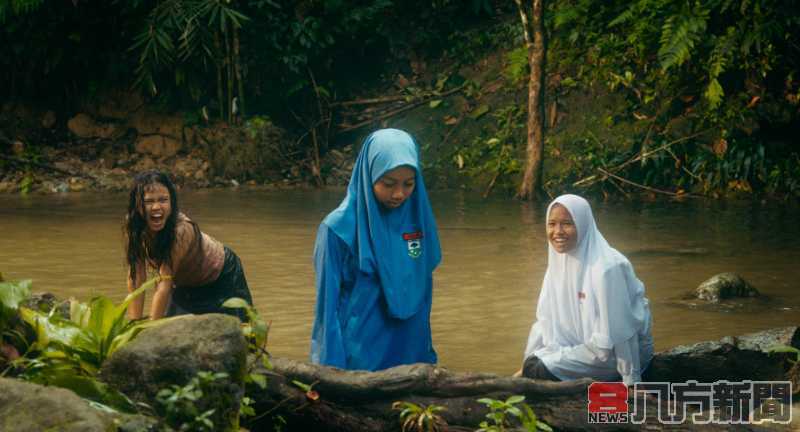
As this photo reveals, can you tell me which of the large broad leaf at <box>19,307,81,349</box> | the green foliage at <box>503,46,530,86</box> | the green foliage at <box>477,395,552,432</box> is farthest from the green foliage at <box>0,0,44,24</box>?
the green foliage at <box>477,395,552,432</box>

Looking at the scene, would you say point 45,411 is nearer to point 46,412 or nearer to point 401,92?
point 46,412

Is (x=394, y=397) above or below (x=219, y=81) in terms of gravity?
below

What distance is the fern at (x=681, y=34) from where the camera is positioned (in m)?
12.9

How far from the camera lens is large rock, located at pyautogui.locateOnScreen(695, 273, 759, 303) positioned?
7.62 metres

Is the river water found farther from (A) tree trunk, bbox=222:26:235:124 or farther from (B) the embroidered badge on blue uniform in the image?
(A) tree trunk, bbox=222:26:235:124

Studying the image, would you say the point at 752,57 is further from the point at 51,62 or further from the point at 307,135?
the point at 51,62

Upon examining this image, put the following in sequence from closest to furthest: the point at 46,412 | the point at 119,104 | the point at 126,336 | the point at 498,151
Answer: the point at 46,412, the point at 126,336, the point at 498,151, the point at 119,104

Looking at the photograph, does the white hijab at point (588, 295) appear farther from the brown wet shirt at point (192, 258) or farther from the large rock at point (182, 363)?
the large rock at point (182, 363)

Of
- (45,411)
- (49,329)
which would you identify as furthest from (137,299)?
(45,411)

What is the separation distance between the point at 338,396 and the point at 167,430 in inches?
35.5

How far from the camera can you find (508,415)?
3664 millimetres

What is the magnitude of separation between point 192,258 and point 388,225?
116 cm

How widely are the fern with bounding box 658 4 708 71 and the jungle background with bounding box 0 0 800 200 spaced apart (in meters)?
0.03

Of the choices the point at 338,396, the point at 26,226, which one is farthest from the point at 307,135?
the point at 338,396
